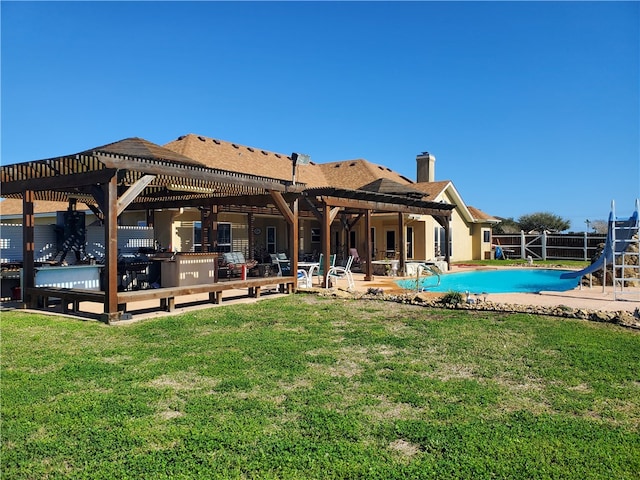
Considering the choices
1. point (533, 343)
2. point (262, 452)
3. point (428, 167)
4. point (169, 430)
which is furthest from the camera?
point (428, 167)

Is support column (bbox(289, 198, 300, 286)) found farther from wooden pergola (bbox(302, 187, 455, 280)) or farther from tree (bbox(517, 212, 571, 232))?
tree (bbox(517, 212, 571, 232))

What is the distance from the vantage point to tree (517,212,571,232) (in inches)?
1946

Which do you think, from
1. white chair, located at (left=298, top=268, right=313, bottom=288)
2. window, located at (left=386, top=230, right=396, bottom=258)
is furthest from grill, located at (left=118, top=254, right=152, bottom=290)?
window, located at (left=386, top=230, right=396, bottom=258)

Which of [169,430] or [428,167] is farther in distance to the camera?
[428,167]

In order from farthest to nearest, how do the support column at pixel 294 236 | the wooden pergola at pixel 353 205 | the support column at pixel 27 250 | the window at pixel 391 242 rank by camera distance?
the window at pixel 391 242 → the wooden pergola at pixel 353 205 → the support column at pixel 294 236 → the support column at pixel 27 250

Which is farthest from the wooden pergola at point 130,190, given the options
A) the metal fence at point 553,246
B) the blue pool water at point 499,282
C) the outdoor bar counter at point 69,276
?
the metal fence at point 553,246

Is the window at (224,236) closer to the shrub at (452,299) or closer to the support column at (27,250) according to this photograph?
the support column at (27,250)

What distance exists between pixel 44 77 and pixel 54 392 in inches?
478

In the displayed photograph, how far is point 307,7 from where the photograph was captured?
645 inches

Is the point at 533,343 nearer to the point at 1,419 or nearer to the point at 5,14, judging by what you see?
the point at 1,419

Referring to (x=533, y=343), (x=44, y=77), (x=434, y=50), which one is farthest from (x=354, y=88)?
(x=533, y=343)

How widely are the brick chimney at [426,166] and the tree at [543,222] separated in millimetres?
23469

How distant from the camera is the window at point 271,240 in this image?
2383 centimetres

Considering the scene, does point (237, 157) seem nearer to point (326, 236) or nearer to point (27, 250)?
point (326, 236)
